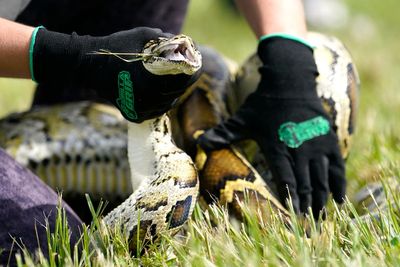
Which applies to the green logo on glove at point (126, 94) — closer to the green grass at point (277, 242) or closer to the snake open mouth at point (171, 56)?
the snake open mouth at point (171, 56)

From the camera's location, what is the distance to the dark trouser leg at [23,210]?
106 inches

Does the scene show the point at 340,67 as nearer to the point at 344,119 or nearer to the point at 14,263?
the point at 344,119

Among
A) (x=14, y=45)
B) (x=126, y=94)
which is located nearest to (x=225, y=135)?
(x=126, y=94)

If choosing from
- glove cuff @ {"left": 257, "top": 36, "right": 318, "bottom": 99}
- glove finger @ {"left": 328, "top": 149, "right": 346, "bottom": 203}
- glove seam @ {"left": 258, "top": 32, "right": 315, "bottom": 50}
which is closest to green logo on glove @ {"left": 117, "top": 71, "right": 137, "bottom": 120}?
glove cuff @ {"left": 257, "top": 36, "right": 318, "bottom": 99}

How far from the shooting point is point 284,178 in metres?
3.13

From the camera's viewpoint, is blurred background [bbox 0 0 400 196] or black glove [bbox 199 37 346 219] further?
blurred background [bbox 0 0 400 196]

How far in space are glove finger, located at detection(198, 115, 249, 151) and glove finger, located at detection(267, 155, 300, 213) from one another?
7.8 inches

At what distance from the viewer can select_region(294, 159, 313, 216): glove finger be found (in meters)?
3.14

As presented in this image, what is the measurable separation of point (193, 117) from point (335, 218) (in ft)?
3.73

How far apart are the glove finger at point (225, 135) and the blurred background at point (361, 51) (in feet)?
2.21

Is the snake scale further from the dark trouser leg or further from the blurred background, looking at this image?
the blurred background

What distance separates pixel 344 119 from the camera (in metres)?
3.44

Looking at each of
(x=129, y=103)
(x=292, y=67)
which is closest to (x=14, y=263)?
(x=129, y=103)

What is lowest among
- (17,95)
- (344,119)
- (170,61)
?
(17,95)
